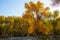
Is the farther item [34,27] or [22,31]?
[22,31]

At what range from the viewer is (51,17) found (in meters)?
20.5

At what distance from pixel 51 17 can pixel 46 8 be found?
159 centimetres

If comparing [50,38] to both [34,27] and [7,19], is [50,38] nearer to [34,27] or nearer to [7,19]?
[34,27]

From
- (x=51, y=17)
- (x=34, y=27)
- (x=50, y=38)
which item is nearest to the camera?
(x=50, y=38)

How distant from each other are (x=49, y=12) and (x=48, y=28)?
232 cm

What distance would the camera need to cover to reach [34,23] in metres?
18.9

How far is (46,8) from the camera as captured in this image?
19516mm

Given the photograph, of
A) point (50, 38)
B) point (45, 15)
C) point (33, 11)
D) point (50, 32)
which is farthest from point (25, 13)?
point (50, 38)

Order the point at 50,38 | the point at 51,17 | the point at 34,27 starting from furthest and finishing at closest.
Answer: the point at 51,17
the point at 34,27
the point at 50,38

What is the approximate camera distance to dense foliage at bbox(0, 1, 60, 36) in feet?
62.2

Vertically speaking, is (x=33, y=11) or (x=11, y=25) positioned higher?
(x=33, y=11)

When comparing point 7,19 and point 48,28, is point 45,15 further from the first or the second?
point 7,19

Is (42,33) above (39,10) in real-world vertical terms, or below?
below

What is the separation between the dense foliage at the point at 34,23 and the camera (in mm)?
18969
